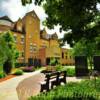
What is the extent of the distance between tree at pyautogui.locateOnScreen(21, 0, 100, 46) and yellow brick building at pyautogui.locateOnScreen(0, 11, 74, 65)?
4531cm

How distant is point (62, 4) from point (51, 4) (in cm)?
108

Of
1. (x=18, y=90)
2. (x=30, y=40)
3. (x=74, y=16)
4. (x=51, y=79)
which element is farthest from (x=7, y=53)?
(x=30, y=40)

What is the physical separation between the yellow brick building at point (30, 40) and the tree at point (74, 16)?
4531 centimetres

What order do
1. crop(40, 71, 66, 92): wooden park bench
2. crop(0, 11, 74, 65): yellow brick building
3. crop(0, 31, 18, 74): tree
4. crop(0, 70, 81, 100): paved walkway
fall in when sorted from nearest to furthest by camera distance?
crop(0, 70, 81, 100): paved walkway → crop(40, 71, 66, 92): wooden park bench → crop(0, 31, 18, 74): tree → crop(0, 11, 74, 65): yellow brick building

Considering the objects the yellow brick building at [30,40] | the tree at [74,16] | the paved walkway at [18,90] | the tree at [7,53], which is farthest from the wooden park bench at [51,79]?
the yellow brick building at [30,40]

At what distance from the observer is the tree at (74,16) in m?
10.6

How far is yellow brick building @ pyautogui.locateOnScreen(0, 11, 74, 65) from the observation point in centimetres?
6306

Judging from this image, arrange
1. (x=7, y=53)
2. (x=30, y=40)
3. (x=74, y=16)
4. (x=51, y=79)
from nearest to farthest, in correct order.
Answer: (x=74, y=16) → (x=51, y=79) → (x=7, y=53) → (x=30, y=40)

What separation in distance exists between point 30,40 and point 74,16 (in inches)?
2205

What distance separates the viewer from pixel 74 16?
1124 centimetres

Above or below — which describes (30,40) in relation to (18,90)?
above

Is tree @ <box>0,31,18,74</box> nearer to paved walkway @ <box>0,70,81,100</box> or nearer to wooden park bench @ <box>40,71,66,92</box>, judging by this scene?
paved walkway @ <box>0,70,81,100</box>

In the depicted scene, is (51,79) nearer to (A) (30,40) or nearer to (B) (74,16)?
(B) (74,16)

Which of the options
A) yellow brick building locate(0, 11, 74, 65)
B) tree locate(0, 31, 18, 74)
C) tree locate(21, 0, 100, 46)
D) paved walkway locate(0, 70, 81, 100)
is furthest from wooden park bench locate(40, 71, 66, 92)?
yellow brick building locate(0, 11, 74, 65)
